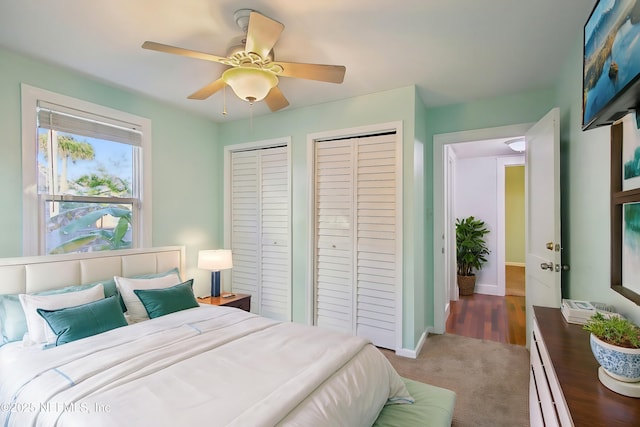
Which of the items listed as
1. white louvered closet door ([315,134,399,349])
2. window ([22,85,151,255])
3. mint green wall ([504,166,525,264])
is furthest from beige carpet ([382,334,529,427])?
mint green wall ([504,166,525,264])

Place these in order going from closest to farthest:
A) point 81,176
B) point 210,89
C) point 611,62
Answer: point 611,62, point 210,89, point 81,176

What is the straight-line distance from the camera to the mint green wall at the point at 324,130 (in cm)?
296

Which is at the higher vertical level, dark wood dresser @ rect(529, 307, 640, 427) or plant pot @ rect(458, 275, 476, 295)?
dark wood dresser @ rect(529, 307, 640, 427)

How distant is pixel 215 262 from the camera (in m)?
3.38

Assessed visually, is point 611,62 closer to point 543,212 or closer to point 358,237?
point 543,212

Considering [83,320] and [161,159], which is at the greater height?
[161,159]

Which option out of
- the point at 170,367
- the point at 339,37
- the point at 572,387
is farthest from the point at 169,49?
the point at 572,387

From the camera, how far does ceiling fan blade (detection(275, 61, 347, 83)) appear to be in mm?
1855

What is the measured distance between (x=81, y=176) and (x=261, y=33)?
89.2 inches

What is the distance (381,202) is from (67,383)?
8.54ft

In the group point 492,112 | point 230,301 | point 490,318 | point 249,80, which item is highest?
point 492,112

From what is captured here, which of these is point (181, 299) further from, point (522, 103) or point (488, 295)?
point (488, 295)

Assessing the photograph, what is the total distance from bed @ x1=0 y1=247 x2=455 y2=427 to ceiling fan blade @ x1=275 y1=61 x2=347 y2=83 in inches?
63.5

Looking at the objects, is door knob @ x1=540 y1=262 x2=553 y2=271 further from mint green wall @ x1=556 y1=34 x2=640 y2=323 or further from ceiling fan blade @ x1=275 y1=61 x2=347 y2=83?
ceiling fan blade @ x1=275 y1=61 x2=347 y2=83
